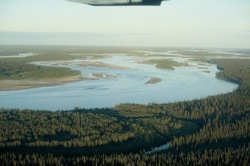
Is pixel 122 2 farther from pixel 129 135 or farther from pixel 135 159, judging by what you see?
pixel 129 135

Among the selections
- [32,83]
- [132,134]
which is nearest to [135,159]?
[132,134]

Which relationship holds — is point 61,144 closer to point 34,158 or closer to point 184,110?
point 34,158

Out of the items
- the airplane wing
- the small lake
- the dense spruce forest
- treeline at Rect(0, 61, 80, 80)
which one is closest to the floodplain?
the dense spruce forest

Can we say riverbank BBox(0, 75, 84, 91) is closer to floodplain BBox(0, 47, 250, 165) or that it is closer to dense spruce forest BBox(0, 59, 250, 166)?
floodplain BBox(0, 47, 250, 165)

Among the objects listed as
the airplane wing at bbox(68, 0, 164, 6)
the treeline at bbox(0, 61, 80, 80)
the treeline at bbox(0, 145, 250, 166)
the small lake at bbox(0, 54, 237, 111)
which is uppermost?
the airplane wing at bbox(68, 0, 164, 6)

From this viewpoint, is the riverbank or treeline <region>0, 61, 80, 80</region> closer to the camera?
the riverbank

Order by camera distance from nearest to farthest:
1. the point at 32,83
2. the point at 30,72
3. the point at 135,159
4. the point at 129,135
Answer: the point at 135,159 → the point at 129,135 → the point at 32,83 → the point at 30,72

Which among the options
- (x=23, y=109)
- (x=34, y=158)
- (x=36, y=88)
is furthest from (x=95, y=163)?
(x=36, y=88)

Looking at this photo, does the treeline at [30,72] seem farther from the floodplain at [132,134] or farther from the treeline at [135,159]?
the treeline at [135,159]
